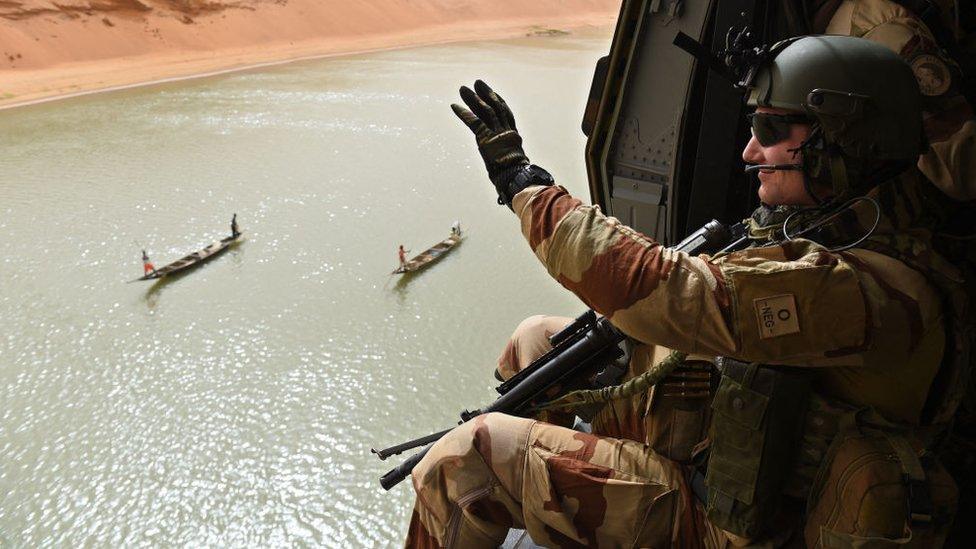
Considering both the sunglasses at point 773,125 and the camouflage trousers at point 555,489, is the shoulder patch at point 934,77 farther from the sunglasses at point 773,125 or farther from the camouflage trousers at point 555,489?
the camouflage trousers at point 555,489

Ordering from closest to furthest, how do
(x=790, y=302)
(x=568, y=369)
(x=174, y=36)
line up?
(x=790, y=302), (x=568, y=369), (x=174, y=36)

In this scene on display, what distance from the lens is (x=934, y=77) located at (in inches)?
89.8

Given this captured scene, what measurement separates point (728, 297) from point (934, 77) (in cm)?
131

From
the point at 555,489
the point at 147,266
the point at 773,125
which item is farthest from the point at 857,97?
the point at 147,266

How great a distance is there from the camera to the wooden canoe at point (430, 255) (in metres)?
7.46

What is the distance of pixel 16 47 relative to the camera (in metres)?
23.7

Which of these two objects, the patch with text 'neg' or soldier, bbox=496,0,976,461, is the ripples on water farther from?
the patch with text 'neg'

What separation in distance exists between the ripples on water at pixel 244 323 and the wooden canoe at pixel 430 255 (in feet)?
0.50

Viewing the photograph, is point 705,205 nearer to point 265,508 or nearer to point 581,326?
point 581,326

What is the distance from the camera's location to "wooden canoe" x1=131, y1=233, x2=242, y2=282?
7.36 meters

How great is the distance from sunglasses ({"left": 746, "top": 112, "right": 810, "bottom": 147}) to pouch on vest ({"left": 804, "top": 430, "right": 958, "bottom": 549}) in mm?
783

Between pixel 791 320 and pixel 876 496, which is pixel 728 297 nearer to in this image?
pixel 791 320

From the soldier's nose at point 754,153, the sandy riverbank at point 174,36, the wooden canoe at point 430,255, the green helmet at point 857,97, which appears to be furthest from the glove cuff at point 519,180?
the sandy riverbank at point 174,36

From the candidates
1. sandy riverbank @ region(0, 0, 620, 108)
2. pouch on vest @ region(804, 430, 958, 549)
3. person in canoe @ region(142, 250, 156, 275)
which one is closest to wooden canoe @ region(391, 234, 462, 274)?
person in canoe @ region(142, 250, 156, 275)
